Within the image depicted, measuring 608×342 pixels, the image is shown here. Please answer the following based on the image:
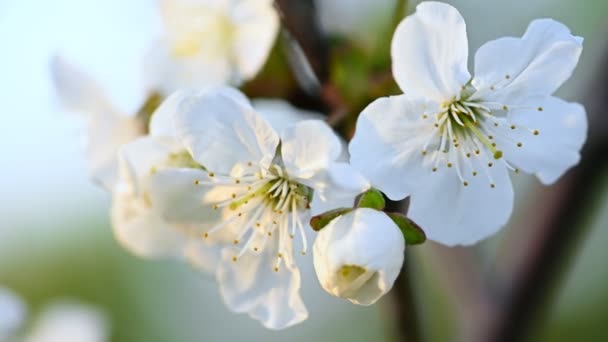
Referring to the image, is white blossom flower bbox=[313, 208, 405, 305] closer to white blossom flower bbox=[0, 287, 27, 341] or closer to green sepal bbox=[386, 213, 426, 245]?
green sepal bbox=[386, 213, 426, 245]

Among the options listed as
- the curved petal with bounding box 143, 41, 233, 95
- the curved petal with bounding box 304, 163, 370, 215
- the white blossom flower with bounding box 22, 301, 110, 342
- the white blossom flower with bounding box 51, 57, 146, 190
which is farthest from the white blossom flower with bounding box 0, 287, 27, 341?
the curved petal with bounding box 304, 163, 370, 215

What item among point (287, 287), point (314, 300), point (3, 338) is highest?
point (287, 287)

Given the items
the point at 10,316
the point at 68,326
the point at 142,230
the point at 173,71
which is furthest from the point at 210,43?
the point at 68,326

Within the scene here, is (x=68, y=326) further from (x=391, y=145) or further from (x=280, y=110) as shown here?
(x=391, y=145)

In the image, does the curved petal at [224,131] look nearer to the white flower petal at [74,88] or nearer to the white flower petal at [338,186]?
the white flower petal at [338,186]

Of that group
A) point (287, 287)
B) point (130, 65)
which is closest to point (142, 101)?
point (130, 65)

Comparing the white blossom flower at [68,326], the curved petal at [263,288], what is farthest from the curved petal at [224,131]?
the white blossom flower at [68,326]

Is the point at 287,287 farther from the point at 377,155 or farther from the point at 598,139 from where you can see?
the point at 598,139
